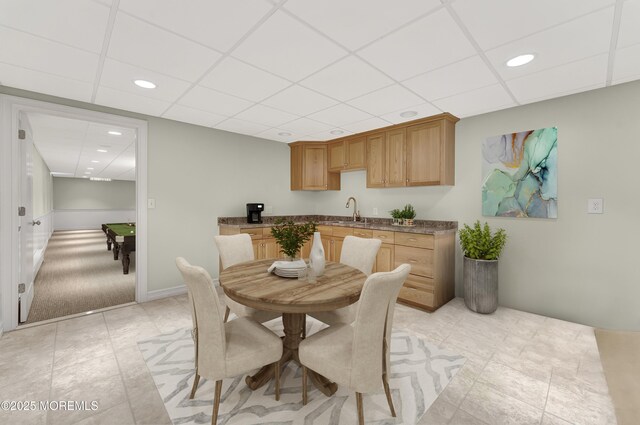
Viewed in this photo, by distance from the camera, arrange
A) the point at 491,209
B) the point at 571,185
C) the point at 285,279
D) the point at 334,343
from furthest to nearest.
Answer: the point at 491,209
the point at 571,185
the point at 285,279
the point at 334,343

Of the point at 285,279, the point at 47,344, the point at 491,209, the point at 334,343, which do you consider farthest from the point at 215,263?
the point at 491,209

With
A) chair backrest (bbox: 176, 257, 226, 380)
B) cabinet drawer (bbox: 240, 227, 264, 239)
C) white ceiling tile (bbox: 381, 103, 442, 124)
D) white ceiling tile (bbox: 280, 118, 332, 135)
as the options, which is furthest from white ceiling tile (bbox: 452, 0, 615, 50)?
cabinet drawer (bbox: 240, 227, 264, 239)

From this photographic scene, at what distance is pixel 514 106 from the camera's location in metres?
3.18

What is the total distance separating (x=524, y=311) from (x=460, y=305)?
2.24 ft

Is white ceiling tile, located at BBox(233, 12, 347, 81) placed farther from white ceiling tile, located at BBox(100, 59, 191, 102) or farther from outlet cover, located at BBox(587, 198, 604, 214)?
outlet cover, located at BBox(587, 198, 604, 214)

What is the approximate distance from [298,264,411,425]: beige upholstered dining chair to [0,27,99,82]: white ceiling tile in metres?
2.64

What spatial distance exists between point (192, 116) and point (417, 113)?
2.85m

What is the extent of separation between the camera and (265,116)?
11.5 feet

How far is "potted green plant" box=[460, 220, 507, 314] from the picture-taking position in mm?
3135

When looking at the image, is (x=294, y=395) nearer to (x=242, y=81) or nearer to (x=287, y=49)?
(x=287, y=49)

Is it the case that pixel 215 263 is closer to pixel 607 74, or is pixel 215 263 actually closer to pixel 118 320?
pixel 118 320

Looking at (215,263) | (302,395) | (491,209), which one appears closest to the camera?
(302,395)

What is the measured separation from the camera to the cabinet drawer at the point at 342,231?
165 inches

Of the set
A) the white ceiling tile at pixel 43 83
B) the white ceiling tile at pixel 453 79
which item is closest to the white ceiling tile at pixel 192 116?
the white ceiling tile at pixel 43 83
